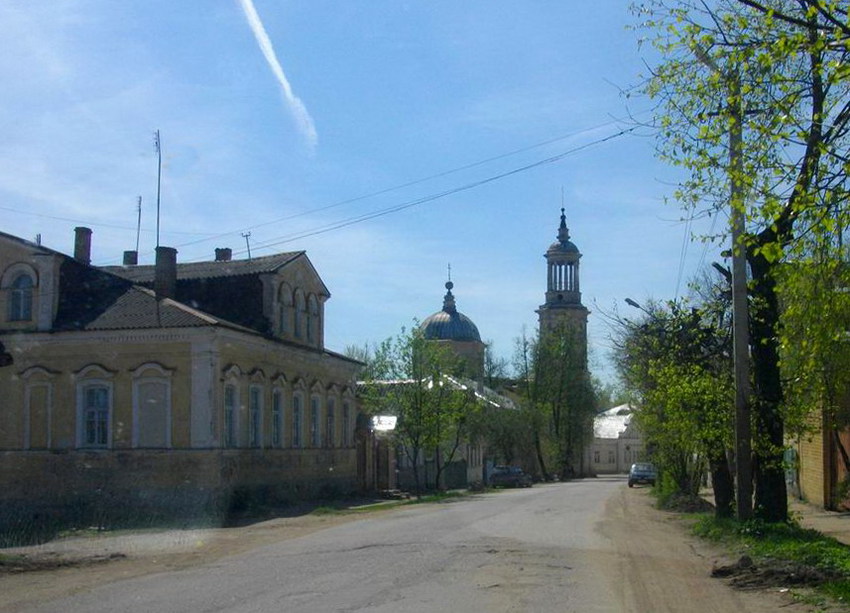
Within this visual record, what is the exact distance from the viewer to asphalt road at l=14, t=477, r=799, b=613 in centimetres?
1191

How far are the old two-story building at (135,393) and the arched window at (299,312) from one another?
2.01m

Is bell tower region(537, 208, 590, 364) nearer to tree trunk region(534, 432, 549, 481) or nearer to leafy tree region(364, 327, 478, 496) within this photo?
tree trunk region(534, 432, 549, 481)

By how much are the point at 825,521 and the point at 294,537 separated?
12960mm

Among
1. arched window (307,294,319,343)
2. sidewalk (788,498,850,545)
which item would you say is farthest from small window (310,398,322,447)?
sidewalk (788,498,850,545)

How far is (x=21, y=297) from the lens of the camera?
Answer: 33500mm

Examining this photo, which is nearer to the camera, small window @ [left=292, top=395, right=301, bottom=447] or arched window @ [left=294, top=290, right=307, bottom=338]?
small window @ [left=292, top=395, right=301, bottom=447]

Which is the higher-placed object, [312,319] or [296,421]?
[312,319]

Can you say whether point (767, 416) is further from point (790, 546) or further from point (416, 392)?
point (416, 392)

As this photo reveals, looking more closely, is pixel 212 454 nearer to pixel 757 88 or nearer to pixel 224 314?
pixel 224 314

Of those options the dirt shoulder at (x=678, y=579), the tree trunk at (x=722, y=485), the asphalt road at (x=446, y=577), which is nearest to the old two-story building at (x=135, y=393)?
the asphalt road at (x=446, y=577)

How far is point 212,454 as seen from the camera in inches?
1208

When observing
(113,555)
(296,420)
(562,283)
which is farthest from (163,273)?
(562,283)

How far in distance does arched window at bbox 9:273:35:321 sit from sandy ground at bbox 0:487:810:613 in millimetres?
11176

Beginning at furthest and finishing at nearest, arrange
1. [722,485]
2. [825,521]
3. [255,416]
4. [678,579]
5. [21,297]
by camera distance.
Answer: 1. [255,416]
2. [21,297]
3. [825,521]
4. [722,485]
5. [678,579]
